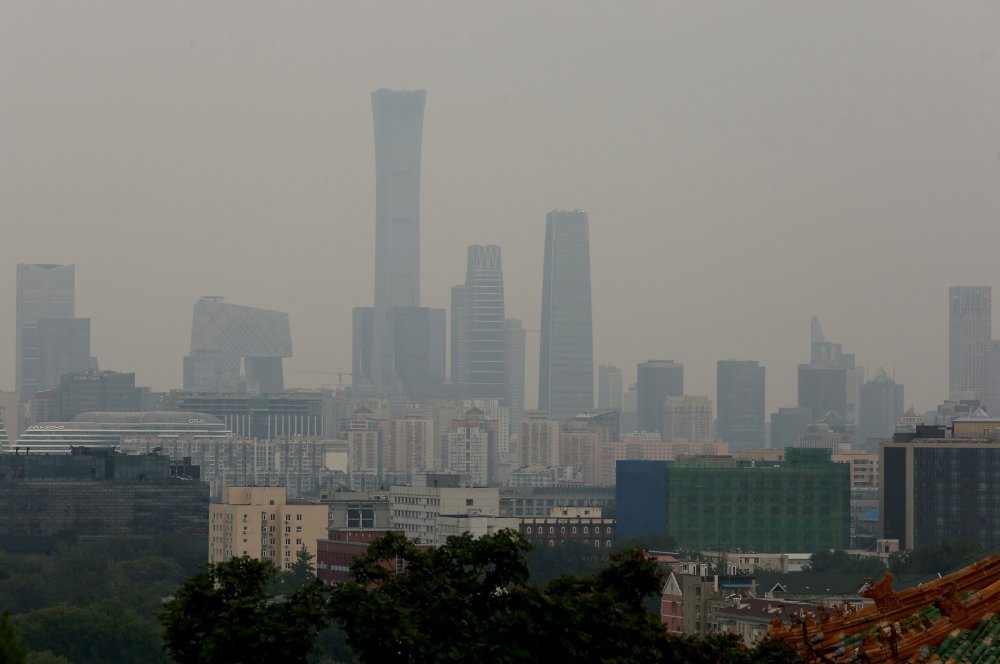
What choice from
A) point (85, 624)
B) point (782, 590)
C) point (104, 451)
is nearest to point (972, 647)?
point (85, 624)

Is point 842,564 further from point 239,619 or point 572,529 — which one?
point 239,619

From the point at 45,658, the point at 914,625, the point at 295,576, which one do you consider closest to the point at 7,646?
the point at 914,625

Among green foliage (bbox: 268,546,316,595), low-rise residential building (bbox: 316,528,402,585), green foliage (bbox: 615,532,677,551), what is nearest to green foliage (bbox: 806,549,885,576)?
green foliage (bbox: 615,532,677,551)

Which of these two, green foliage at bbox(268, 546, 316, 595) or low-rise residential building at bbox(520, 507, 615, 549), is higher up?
low-rise residential building at bbox(520, 507, 615, 549)

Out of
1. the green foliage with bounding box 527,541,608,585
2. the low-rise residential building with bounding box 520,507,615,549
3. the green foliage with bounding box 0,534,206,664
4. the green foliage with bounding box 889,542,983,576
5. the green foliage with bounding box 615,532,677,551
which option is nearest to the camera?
the green foliage with bounding box 0,534,206,664

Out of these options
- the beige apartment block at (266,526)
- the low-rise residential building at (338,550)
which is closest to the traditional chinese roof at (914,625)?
the low-rise residential building at (338,550)

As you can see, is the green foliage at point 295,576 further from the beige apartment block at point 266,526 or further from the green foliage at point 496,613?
the green foliage at point 496,613

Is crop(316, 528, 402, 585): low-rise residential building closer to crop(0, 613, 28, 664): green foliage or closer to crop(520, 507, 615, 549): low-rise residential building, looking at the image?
crop(520, 507, 615, 549): low-rise residential building
